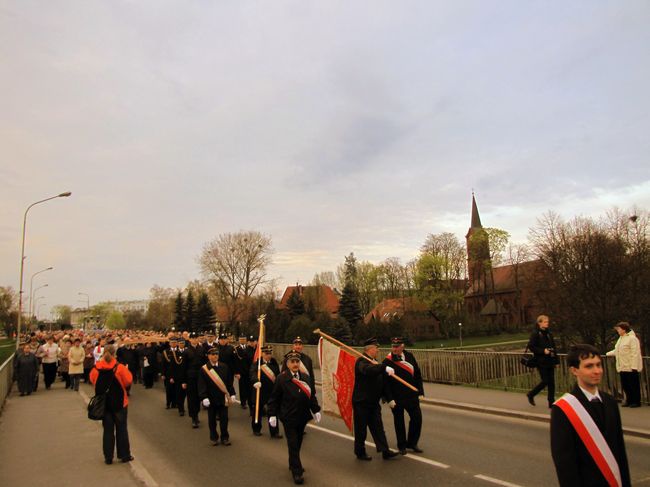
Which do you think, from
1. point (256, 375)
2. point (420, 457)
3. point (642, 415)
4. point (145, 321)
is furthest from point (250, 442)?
point (145, 321)

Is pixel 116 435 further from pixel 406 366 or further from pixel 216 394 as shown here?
pixel 406 366

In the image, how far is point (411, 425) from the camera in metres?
8.58

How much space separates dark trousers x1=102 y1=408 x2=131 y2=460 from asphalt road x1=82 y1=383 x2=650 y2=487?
0.45 m

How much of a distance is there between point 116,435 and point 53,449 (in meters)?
A: 1.67

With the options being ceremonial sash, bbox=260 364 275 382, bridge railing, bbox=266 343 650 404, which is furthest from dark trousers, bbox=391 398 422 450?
bridge railing, bbox=266 343 650 404

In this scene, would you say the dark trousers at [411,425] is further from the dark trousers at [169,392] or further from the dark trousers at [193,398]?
the dark trousers at [169,392]

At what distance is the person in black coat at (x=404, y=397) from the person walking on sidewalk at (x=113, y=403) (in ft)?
13.7

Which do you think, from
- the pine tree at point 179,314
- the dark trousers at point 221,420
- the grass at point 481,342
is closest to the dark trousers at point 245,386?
the dark trousers at point 221,420

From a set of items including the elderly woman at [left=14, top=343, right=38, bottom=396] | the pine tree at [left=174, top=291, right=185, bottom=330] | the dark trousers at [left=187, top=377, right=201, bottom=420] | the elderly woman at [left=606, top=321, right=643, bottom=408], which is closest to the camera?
the elderly woman at [left=606, top=321, right=643, bottom=408]

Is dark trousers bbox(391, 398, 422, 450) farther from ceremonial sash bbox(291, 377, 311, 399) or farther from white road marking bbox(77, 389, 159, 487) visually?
white road marking bbox(77, 389, 159, 487)

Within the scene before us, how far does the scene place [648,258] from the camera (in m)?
29.5

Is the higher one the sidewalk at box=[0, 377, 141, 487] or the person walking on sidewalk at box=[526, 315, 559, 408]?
the person walking on sidewalk at box=[526, 315, 559, 408]

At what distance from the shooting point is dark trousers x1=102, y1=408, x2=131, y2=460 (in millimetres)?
8234

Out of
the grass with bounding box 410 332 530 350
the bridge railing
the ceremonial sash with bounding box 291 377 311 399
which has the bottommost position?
the grass with bounding box 410 332 530 350
